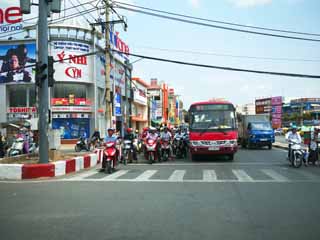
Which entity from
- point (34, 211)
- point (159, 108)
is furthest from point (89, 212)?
point (159, 108)

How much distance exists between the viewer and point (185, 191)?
27.8 ft

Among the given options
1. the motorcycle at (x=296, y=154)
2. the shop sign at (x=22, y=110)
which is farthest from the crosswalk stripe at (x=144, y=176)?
the shop sign at (x=22, y=110)

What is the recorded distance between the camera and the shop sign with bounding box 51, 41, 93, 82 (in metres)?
30.2

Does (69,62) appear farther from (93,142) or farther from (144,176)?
(144,176)

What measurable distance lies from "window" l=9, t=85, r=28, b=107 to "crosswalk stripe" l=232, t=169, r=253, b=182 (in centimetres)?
2522

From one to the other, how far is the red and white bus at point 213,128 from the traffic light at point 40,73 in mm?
7079

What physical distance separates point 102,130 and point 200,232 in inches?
1200

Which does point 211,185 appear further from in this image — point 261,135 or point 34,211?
point 261,135

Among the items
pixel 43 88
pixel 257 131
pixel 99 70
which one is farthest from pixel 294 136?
pixel 99 70

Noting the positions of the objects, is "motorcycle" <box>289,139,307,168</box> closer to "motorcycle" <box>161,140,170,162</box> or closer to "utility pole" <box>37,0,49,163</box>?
"motorcycle" <box>161,140,170,162</box>

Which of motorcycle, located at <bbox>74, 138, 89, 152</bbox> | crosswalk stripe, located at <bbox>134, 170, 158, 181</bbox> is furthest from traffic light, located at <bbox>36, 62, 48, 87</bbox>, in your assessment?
motorcycle, located at <bbox>74, 138, 89, 152</bbox>

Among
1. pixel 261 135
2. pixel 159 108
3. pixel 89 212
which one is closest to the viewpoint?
pixel 89 212

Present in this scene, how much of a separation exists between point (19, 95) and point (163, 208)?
95.1 ft

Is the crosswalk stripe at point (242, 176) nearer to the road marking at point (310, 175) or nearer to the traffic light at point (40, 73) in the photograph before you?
the road marking at point (310, 175)
